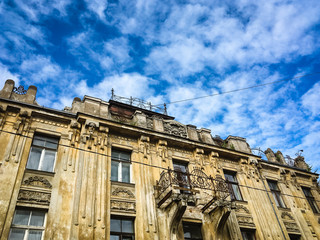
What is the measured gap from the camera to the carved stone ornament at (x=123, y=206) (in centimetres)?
1022

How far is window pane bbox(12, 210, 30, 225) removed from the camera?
866 cm

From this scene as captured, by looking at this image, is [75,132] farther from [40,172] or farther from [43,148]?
[40,172]

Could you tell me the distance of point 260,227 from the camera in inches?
491

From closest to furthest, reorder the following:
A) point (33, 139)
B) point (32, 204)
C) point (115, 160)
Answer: point (32, 204)
point (33, 139)
point (115, 160)

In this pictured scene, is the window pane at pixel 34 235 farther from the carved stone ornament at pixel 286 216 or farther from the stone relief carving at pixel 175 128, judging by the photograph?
the carved stone ornament at pixel 286 216

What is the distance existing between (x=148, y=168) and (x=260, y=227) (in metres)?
5.74

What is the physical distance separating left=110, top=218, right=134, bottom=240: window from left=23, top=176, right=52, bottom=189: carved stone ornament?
262 centimetres

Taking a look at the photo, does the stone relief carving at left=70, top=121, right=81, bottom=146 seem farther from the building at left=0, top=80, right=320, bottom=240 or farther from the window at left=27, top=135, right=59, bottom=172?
the window at left=27, top=135, right=59, bottom=172

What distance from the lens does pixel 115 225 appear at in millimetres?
9953

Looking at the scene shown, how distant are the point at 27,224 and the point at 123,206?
128 inches

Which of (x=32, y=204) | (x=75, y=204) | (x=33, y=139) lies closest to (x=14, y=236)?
(x=32, y=204)

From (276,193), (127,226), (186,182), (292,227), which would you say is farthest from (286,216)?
(127,226)

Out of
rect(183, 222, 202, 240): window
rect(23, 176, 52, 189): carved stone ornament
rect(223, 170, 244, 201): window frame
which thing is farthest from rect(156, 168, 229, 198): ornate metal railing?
rect(23, 176, 52, 189): carved stone ornament

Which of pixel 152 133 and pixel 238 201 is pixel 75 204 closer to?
pixel 152 133
